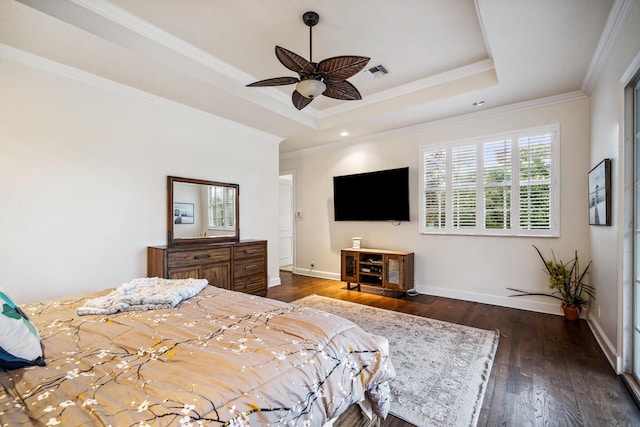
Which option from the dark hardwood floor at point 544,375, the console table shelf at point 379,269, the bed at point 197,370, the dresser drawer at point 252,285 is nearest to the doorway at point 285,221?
the console table shelf at point 379,269

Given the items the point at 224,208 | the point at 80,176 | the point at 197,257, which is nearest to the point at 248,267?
the point at 197,257

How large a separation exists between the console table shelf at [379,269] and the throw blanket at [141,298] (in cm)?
302

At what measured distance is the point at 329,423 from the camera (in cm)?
121

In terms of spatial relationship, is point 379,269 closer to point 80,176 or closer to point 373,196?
point 373,196

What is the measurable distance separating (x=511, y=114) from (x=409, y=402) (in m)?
3.79

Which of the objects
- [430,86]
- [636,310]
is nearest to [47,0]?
[430,86]

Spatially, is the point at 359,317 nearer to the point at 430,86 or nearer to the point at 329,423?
the point at 329,423

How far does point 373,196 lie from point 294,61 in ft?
10.2

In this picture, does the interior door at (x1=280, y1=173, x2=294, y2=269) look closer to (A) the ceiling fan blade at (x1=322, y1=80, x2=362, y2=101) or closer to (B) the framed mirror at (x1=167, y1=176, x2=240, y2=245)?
(B) the framed mirror at (x1=167, y1=176, x2=240, y2=245)

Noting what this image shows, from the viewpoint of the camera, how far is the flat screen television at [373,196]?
468cm

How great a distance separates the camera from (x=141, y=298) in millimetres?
1809

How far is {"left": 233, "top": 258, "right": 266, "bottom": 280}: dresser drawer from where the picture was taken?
4.02 meters

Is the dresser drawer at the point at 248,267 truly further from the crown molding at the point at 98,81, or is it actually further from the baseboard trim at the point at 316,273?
the crown molding at the point at 98,81

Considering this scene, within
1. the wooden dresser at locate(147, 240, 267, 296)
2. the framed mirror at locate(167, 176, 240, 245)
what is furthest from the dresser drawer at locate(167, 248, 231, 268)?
the framed mirror at locate(167, 176, 240, 245)
